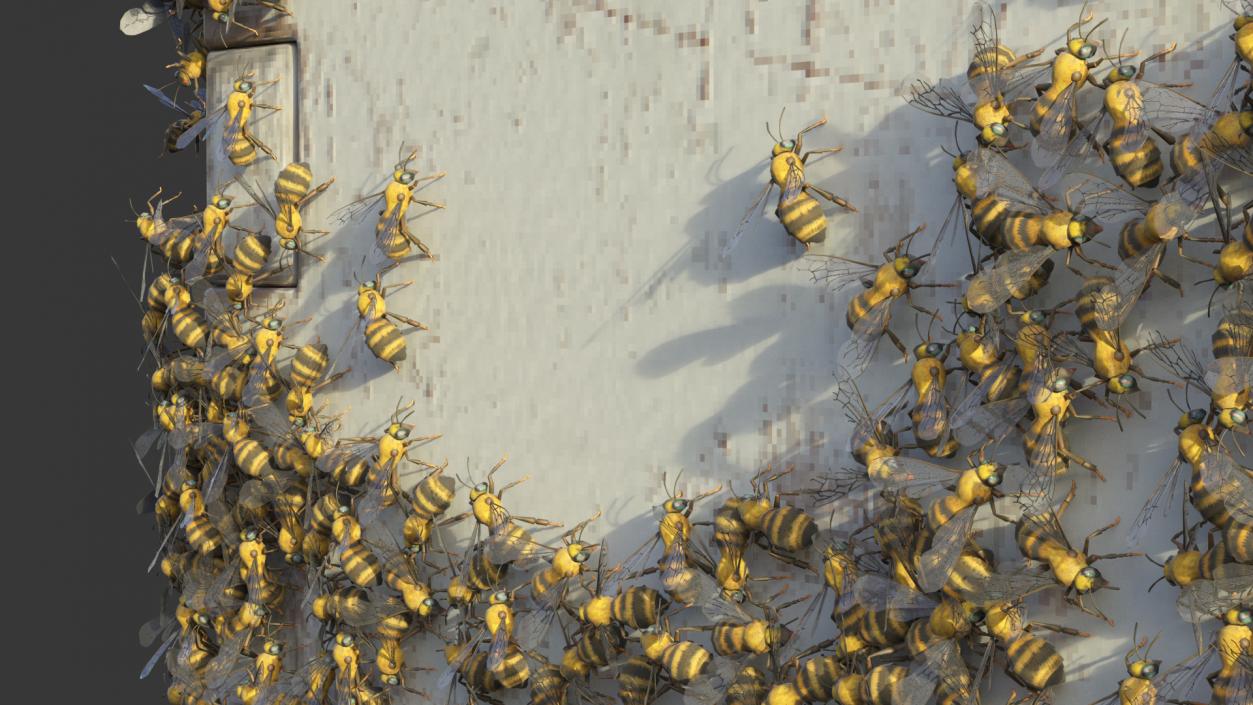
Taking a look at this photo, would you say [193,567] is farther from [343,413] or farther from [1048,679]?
[1048,679]

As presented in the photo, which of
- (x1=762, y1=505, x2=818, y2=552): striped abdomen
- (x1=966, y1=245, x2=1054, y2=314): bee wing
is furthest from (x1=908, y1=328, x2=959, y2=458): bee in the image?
(x1=762, y1=505, x2=818, y2=552): striped abdomen

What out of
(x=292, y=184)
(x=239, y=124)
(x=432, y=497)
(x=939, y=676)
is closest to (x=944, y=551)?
(x=939, y=676)

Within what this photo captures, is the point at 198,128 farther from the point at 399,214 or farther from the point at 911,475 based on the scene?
the point at 911,475

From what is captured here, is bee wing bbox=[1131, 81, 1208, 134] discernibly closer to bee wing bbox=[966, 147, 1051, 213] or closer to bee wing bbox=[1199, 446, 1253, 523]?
bee wing bbox=[966, 147, 1051, 213]

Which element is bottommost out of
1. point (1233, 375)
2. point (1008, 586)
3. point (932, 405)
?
point (1008, 586)

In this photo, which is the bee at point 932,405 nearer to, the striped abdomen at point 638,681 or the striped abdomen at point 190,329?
the striped abdomen at point 638,681

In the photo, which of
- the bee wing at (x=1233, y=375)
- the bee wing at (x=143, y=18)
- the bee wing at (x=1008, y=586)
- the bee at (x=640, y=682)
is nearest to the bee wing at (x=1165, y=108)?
the bee wing at (x=1233, y=375)

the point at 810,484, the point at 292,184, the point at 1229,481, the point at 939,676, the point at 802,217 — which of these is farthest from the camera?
the point at 292,184
